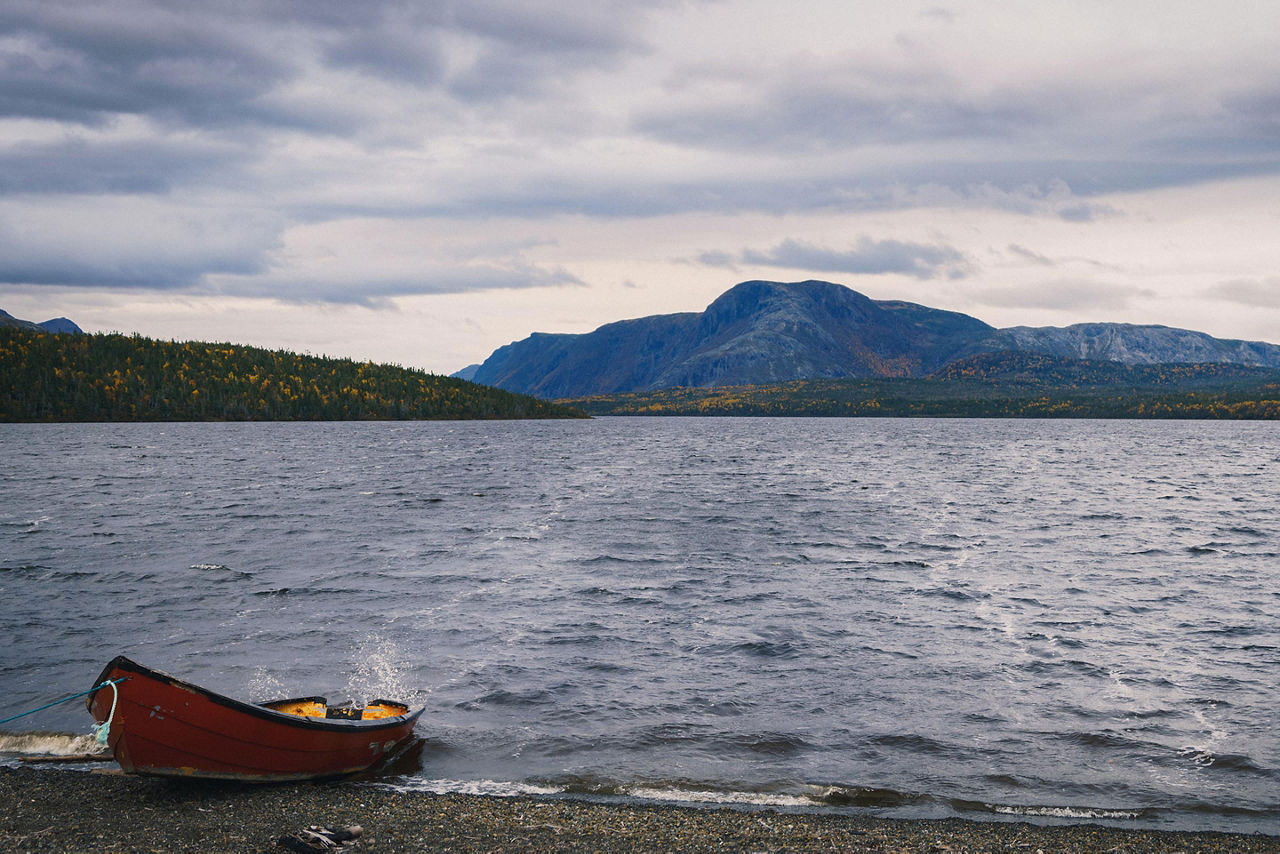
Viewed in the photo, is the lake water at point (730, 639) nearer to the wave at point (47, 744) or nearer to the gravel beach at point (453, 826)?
the wave at point (47, 744)

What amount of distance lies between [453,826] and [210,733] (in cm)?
518

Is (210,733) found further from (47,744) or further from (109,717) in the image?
(47,744)

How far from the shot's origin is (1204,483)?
106 metres

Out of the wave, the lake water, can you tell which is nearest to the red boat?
the lake water

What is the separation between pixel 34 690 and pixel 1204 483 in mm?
120126

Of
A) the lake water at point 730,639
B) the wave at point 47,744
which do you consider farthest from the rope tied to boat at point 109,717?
the lake water at point 730,639

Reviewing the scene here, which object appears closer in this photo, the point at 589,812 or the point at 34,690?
the point at 589,812

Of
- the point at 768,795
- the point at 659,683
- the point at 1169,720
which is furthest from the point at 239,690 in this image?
the point at 1169,720

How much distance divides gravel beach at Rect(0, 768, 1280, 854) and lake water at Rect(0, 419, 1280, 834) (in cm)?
105

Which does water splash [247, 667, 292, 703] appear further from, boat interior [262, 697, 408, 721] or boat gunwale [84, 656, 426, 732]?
boat gunwale [84, 656, 426, 732]

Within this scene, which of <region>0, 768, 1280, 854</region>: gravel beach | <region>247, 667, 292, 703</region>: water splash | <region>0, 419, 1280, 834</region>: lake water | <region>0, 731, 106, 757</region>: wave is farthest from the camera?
<region>247, 667, 292, 703</region>: water splash

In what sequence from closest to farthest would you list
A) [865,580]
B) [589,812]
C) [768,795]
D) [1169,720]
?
[589,812] → [768,795] → [1169,720] → [865,580]

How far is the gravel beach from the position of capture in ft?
49.3

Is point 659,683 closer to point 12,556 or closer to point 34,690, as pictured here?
point 34,690
